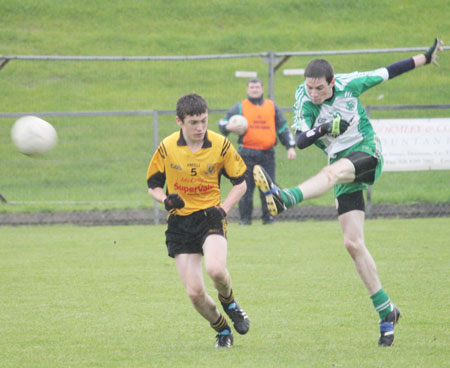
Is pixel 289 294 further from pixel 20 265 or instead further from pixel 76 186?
pixel 76 186

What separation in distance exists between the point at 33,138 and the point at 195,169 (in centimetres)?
205

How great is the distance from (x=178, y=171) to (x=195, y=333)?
4.45 ft

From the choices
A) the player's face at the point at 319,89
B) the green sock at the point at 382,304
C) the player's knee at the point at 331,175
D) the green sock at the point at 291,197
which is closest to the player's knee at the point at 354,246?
the green sock at the point at 382,304

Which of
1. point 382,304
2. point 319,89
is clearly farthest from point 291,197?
point 382,304

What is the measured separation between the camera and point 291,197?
5.29m

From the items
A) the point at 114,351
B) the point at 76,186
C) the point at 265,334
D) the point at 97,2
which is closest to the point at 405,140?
the point at 76,186

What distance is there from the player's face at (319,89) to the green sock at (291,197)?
2.72 ft

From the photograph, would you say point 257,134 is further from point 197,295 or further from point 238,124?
point 197,295

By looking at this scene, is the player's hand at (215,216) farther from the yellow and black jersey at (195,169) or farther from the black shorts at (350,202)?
the black shorts at (350,202)

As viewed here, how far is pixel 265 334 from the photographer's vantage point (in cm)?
596

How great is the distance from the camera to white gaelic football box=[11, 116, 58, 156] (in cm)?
704

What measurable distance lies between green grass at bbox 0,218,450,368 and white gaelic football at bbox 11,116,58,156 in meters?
1.45

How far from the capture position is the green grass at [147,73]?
14.3 m

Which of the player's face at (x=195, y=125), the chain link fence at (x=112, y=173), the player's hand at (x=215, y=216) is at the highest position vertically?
the chain link fence at (x=112, y=173)
